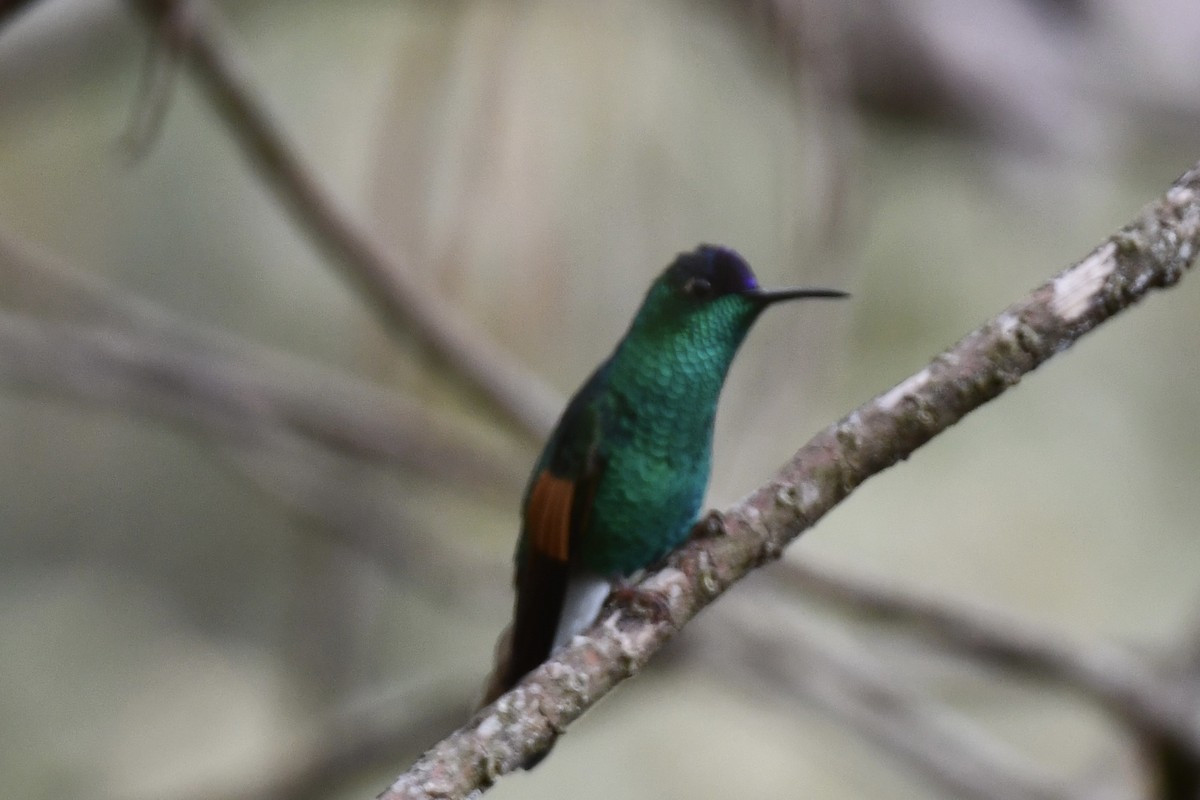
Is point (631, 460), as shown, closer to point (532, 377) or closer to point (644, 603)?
point (644, 603)

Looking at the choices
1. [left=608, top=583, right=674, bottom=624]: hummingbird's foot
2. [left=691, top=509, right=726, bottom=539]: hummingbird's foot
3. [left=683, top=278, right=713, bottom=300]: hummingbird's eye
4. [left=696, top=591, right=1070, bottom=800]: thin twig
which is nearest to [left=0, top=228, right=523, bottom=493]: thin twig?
[left=696, top=591, right=1070, bottom=800]: thin twig

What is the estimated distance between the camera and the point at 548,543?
1.80 m

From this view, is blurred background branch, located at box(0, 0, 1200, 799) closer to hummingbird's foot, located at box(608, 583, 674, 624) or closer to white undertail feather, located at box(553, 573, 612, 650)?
white undertail feather, located at box(553, 573, 612, 650)

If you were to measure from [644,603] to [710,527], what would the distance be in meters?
0.17

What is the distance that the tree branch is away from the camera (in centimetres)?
130

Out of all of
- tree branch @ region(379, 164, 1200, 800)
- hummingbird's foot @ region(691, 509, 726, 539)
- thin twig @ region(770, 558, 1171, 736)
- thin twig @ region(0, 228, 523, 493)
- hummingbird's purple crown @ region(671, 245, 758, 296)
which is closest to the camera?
tree branch @ region(379, 164, 1200, 800)

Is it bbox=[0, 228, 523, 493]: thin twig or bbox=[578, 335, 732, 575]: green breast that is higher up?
bbox=[0, 228, 523, 493]: thin twig

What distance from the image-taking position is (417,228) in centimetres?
329

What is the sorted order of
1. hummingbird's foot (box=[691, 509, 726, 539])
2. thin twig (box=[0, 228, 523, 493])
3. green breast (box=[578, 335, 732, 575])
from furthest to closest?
1. thin twig (box=[0, 228, 523, 493])
2. green breast (box=[578, 335, 732, 575])
3. hummingbird's foot (box=[691, 509, 726, 539])

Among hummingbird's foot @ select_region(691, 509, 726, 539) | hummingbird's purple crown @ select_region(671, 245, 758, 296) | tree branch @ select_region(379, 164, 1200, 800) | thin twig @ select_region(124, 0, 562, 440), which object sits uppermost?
thin twig @ select_region(124, 0, 562, 440)

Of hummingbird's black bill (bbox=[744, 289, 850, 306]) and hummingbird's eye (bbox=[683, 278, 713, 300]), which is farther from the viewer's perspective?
hummingbird's eye (bbox=[683, 278, 713, 300])

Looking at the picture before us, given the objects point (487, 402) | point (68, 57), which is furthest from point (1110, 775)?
point (68, 57)

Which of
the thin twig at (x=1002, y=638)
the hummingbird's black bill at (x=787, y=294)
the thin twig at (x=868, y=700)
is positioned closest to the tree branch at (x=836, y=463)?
the hummingbird's black bill at (x=787, y=294)

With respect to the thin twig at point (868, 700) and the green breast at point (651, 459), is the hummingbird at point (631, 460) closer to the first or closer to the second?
the green breast at point (651, 459)
